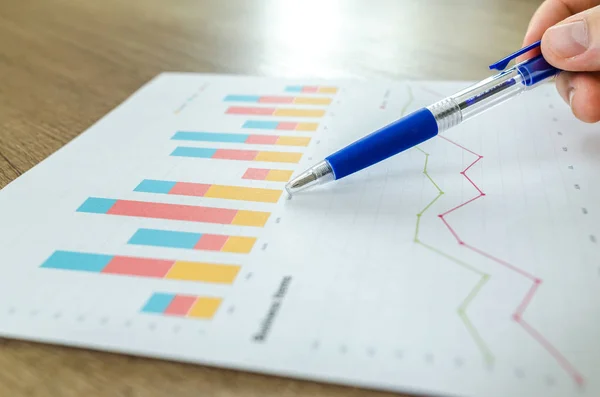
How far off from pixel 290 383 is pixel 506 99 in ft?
1.09

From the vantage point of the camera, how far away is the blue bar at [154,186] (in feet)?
1.41

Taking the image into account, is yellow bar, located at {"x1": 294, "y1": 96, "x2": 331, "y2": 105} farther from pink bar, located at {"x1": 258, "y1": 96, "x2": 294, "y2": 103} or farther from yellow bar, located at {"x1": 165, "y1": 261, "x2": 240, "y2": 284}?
yellow bar, located at {"x1": 165, "y1": 261, "x2": 240, "y2": 284}

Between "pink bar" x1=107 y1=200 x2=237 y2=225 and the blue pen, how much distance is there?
55 mm

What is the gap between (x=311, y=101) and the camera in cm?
56

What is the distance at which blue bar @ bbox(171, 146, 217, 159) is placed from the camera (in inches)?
18.9

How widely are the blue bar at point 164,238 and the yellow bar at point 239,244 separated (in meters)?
0.02

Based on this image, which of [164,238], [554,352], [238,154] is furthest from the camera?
[238,154]

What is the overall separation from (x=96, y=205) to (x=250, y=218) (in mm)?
125

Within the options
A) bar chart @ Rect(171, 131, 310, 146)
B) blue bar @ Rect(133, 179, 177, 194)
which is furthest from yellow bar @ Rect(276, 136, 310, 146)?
blue bar @ Rect(133, 179, 177, 194)

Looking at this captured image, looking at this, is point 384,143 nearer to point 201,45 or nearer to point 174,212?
point 174,212

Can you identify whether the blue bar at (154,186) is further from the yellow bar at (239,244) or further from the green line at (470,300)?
the green line at (470,300)

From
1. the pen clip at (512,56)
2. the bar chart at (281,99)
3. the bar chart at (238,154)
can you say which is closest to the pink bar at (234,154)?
the bar chart at (238,154)

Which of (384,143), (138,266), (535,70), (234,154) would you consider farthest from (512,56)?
(138,266)

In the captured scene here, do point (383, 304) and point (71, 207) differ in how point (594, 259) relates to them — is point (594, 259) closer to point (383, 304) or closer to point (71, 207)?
point (383, 304)
